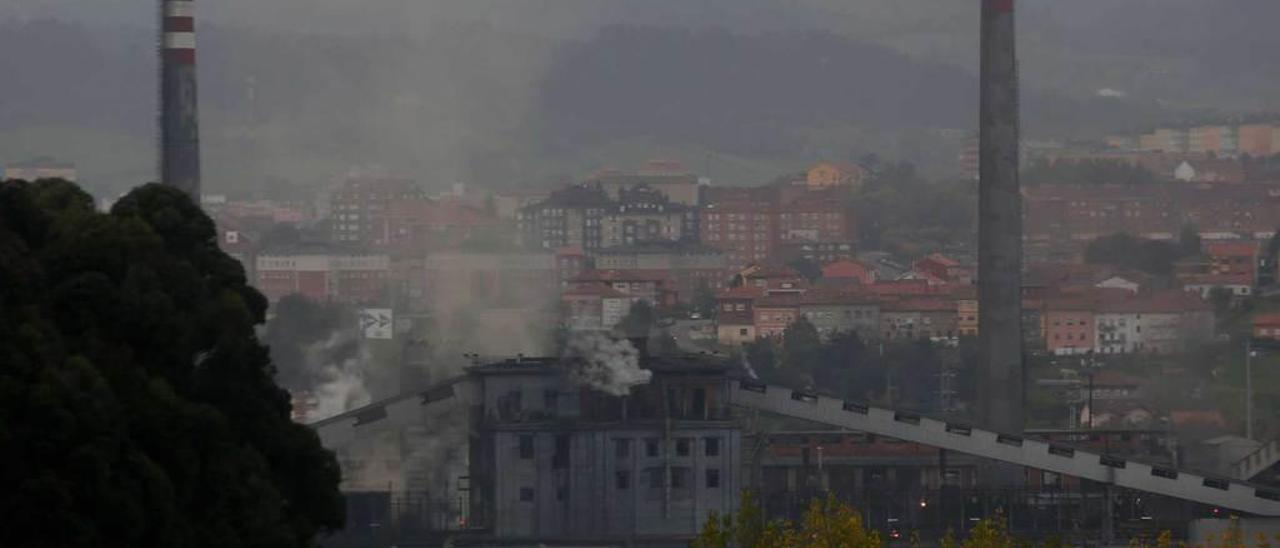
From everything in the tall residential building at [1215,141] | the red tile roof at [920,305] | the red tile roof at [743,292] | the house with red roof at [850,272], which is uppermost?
the tall residential building at [1215,141]

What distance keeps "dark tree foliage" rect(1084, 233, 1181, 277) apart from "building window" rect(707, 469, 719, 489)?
106ft

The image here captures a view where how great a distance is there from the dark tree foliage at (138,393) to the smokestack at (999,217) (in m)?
19.4

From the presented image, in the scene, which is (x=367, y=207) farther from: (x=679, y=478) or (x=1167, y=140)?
(x=679, y=478)

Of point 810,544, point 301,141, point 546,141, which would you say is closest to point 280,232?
point 301,141

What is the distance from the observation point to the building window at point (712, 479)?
2931 cm

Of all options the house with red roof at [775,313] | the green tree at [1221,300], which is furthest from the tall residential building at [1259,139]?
the house with red roof at [775,313]

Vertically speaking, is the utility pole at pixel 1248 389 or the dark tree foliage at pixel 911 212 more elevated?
the dark tree foliage at pixel 911 212

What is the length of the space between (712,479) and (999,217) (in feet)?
22.8

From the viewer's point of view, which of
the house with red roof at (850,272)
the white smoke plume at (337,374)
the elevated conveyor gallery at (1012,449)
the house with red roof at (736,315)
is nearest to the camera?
the elevated conveyor gallery at (1012,449)

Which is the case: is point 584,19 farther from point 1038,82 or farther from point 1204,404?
point 1204,404

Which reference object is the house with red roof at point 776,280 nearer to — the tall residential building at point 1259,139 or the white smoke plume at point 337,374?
the white smoke plume at point 337,374

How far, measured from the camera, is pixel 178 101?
3509 centimetres

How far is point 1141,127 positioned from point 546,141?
45.6 ft

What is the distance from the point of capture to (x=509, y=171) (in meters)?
66.1
